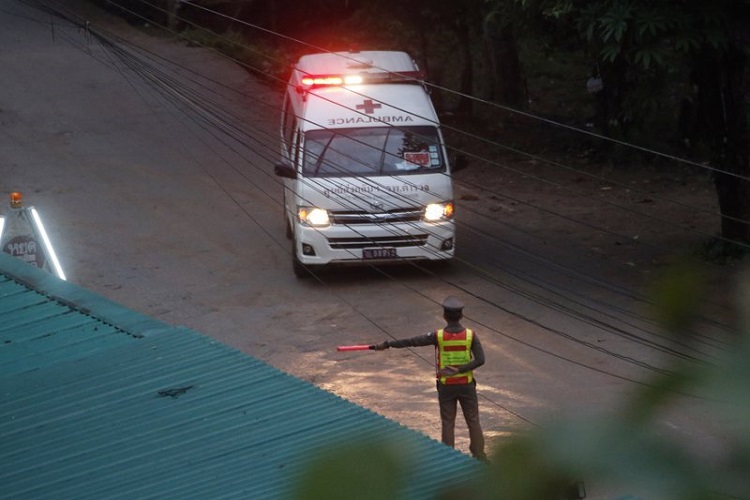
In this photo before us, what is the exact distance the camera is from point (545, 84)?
79.9 ft

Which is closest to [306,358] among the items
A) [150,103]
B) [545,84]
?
[150,103]

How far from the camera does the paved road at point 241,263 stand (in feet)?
34.3

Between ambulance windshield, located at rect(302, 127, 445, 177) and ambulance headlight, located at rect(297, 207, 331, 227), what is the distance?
423 mm

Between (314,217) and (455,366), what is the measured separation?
4.87m

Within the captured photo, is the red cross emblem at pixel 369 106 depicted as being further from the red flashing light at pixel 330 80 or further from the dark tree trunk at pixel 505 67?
the dark tree trunk at pixel 505 67

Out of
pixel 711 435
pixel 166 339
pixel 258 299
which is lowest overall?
pixel 258 299

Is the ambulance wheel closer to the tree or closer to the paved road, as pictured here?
the paved road

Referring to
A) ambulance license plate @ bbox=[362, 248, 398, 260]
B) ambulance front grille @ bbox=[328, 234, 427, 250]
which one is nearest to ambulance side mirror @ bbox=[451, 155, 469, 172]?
ambulance front grille @ bbox=[328, 234, 427, 250]

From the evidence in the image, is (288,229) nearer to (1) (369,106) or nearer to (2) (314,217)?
(2) (314,217)

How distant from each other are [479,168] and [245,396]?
13132mm

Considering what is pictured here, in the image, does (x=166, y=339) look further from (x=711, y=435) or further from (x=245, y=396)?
(x=711, y=435)

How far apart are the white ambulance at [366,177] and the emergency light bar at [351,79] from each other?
0.04ft

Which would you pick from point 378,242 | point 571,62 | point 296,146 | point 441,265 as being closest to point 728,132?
point 441,265

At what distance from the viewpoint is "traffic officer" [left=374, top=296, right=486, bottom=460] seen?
26.3ft
